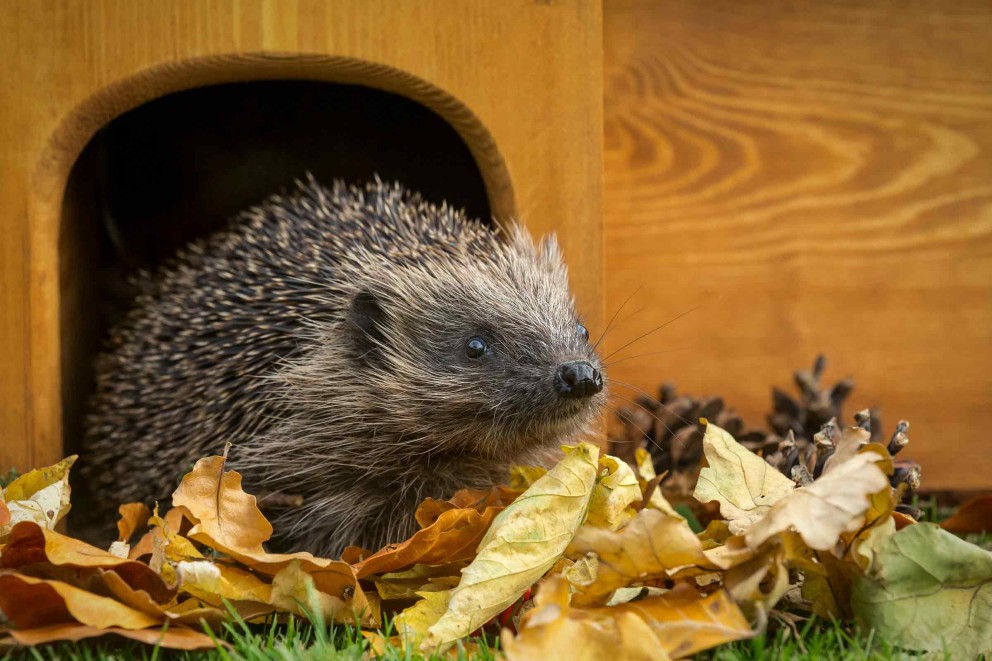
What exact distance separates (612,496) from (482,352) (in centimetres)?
65

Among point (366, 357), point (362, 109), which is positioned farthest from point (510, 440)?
point (362, 109)

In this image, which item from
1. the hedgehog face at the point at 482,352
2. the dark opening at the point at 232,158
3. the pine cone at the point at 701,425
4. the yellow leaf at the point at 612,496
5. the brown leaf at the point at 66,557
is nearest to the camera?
the brown leaf at the point at 66,557

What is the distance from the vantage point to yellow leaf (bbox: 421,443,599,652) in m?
2.06

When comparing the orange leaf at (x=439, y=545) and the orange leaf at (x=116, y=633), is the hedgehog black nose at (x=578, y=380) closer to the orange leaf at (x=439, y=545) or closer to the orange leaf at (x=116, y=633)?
the orange leaf at (x=439, y=545)

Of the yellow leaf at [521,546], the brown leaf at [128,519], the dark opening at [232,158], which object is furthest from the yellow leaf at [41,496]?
the dark opening at [232,158]

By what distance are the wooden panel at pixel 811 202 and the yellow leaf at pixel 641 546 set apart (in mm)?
1837

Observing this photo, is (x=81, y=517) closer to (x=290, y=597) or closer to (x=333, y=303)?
(x=333, y=303)

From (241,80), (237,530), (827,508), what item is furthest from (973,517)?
(241,80)

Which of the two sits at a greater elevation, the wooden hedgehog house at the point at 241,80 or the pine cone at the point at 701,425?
the wooden hedgehog house at the point at 241,80

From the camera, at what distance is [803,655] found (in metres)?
1.93

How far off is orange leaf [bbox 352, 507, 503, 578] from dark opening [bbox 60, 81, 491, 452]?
2.19 meters

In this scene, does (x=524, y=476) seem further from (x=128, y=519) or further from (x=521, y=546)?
(x=128, y=519)

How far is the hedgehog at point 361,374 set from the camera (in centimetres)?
287

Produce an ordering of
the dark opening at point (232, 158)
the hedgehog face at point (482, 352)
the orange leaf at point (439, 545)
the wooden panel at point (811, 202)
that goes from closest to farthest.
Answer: the orange leaf at point (439, 545)
the hedgehog face at point (482, 352)
the wooden panel at point (811, 202)
the dark opening at point (232, 158)
